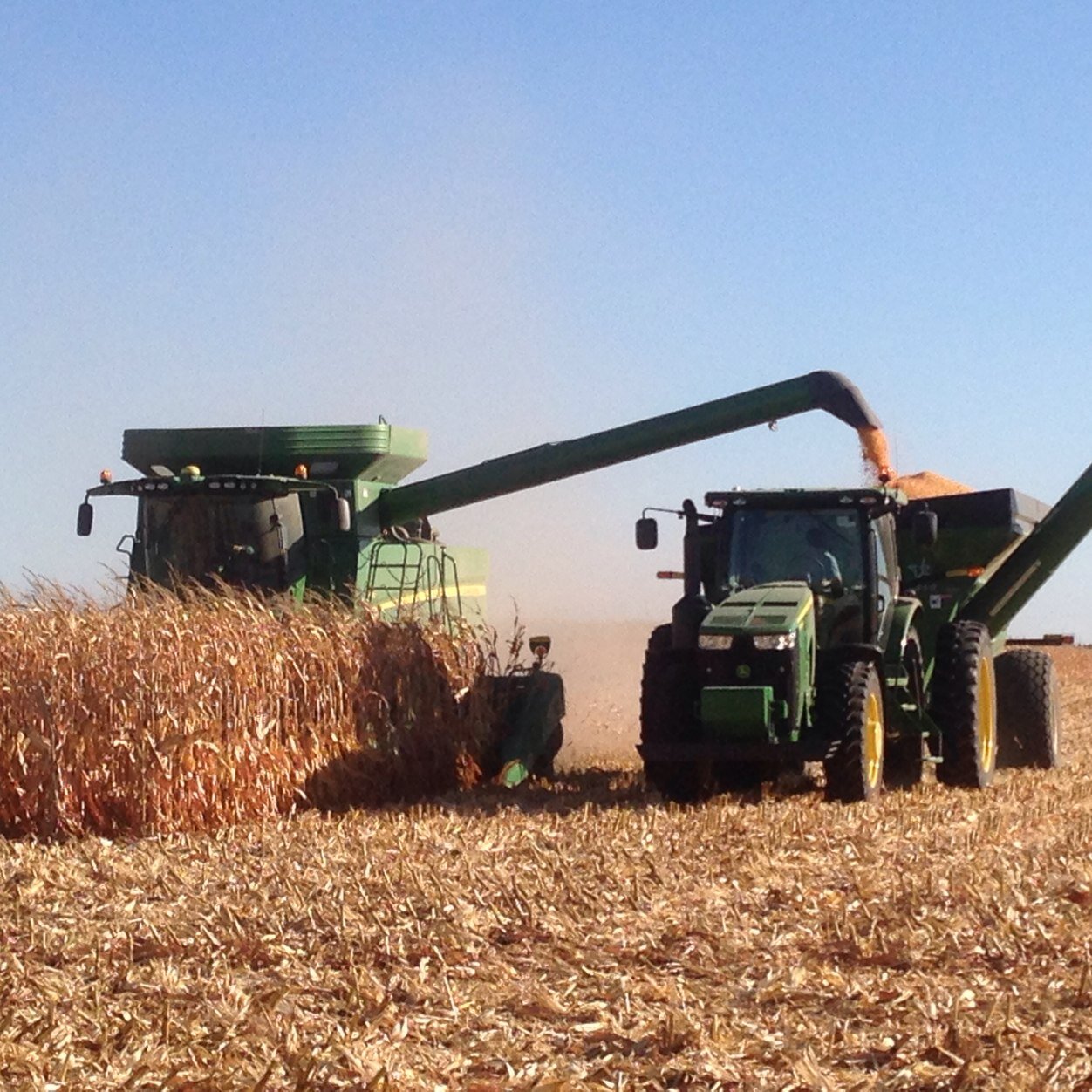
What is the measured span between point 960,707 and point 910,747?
44 centimetres

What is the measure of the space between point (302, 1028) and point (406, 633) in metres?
6.28

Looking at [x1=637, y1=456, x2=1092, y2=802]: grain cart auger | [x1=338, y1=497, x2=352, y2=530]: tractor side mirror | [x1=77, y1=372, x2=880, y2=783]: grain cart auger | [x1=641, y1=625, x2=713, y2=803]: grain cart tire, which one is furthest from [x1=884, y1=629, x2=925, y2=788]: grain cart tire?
[x1=338, y1=497, x2=352, y2=530]: tractor side mirror

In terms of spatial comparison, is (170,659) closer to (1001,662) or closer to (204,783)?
(204,783)

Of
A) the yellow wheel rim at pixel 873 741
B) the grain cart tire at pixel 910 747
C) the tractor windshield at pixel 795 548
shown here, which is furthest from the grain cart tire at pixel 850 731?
the grain cart tire at pixel 910 747

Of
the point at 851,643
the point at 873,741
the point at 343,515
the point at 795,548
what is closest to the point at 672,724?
the point at 873,741

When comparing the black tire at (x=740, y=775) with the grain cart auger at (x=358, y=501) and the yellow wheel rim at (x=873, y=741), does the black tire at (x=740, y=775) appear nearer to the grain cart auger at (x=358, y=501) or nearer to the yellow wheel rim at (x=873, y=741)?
the yellow wheel rim at (x=873, y=741)

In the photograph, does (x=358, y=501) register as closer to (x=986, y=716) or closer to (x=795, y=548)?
(x=795, y=548)

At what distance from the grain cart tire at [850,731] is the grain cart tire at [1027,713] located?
294 centimetres

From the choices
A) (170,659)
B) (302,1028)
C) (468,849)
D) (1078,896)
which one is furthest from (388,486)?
(302,1028)

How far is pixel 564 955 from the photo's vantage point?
5.68 m

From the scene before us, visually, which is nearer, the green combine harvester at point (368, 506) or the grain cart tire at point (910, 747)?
the grain cart tire at point (910, 747)

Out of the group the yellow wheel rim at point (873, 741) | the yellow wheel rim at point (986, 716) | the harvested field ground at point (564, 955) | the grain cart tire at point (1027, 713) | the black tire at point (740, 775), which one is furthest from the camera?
the grain cart tire at point (1027, 713)

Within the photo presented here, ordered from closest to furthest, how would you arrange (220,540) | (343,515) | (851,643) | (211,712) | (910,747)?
1. (211,712)
2. (851,643)
3. (910,747)
4. (343,515)
5. (220,540)

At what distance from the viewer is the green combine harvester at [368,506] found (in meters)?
11.6
